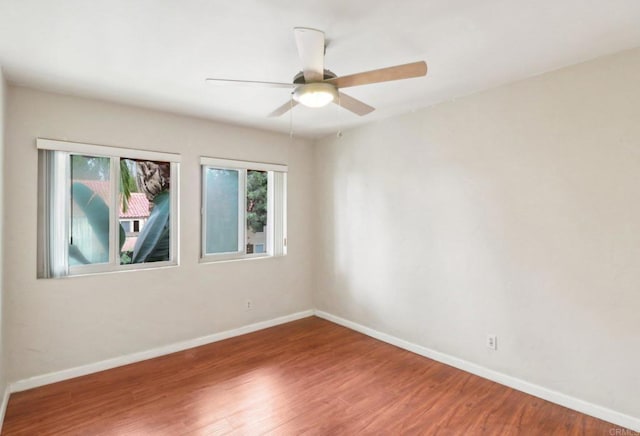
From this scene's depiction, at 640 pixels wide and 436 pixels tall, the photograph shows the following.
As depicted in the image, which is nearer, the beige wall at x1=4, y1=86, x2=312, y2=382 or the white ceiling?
the white ceiling

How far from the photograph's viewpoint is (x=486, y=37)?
6.32 feet

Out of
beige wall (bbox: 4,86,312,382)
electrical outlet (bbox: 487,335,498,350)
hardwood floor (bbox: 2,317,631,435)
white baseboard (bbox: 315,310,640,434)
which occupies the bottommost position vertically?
hardwood floor (bbox: 2,317,631,435)

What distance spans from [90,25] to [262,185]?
2.60 m

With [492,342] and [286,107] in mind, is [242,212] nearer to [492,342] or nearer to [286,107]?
[286,107]

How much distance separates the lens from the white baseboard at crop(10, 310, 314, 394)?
103 inches

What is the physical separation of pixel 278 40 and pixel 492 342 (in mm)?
2896

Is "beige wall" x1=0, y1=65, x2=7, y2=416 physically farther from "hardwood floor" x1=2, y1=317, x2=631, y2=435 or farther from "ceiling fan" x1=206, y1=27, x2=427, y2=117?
"ceiling fan" x1=206, y1=27, x2=427, y2=117

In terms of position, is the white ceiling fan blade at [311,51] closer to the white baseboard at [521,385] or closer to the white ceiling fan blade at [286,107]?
the white ceiling fan blade at [286,107]

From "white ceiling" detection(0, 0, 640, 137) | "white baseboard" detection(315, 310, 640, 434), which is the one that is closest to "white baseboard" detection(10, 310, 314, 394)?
"white baseboard" detection(315, 310, 640, 434)

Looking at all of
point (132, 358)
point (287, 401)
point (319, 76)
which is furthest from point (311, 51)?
point (132, 358)

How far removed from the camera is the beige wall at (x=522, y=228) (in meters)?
2.13

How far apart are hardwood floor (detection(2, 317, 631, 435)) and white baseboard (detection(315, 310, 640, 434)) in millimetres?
56

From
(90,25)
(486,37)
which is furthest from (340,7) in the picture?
(90,25)

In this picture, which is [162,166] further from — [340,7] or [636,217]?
[636,217]
